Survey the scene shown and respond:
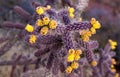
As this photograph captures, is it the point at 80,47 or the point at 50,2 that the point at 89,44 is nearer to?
the point at 80,47

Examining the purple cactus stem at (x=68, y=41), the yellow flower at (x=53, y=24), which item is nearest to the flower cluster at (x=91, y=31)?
the purple cactus stem at (x=68, y=41)

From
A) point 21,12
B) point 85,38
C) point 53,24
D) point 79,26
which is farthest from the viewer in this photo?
point 21,12

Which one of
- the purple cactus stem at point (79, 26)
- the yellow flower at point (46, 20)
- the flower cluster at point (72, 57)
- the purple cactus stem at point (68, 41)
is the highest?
the purple cactus stem at point (79, 26)

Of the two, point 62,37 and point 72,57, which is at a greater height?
point 62,37

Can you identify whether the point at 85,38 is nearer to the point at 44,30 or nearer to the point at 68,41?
the point at 68,41

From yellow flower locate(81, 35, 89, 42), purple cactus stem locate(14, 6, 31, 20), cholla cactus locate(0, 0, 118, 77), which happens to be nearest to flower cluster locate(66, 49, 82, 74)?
cholla cactus locate(0, 0, 118, 77)

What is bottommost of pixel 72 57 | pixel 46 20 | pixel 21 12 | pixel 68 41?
pixel 72 57

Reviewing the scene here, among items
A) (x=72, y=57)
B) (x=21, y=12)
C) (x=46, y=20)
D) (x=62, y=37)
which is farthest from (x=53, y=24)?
(x=21, y=12)

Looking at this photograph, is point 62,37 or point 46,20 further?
point 62,37

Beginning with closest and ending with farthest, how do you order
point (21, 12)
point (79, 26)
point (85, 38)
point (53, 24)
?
1. point (53, 24)
2. point (79, 26)
3. point (85, 38)
4. point (21, 12)

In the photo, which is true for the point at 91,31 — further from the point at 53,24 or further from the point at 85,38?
the point at 53,24

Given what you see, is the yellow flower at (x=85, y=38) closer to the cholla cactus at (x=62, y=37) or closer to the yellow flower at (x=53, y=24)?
the cholla cactus at (x=62, y=37)
